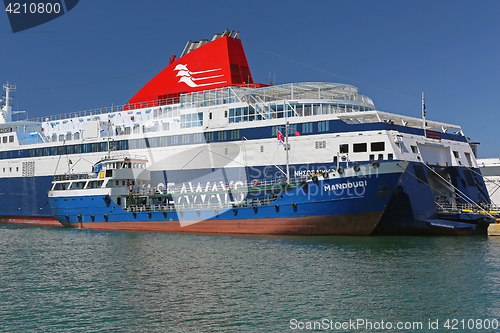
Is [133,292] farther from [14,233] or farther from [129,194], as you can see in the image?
[14,233]

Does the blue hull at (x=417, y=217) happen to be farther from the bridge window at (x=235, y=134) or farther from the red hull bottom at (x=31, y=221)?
the red hull bottom at (x=31, y=221)

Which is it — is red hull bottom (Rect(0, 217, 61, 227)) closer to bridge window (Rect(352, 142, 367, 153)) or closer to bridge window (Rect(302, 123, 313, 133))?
bridge window (Rect(302, 123, 313, 133))

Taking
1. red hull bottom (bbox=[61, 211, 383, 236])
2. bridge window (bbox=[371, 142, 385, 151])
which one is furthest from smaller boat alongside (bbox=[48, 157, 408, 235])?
bridge window (bbox=[371, 142, 385, 151])

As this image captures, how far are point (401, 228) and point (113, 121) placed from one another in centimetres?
3124

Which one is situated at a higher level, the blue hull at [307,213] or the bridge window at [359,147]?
the bridge window at [359,147]

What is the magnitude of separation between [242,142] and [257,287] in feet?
70.8

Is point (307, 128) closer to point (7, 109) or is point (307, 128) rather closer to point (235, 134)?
point (235, 134)

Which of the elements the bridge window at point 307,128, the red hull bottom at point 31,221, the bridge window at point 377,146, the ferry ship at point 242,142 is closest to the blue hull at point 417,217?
the ferry ship at point 242,142

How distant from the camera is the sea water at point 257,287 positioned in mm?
13789

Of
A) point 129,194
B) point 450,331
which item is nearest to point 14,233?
point 129,194

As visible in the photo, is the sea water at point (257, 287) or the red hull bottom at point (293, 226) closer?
the sea water at point (257, 287)

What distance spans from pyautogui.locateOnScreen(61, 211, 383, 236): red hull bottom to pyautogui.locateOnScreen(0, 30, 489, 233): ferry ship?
1305mm

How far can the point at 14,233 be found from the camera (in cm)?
3894

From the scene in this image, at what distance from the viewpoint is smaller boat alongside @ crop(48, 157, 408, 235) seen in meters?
29.0
